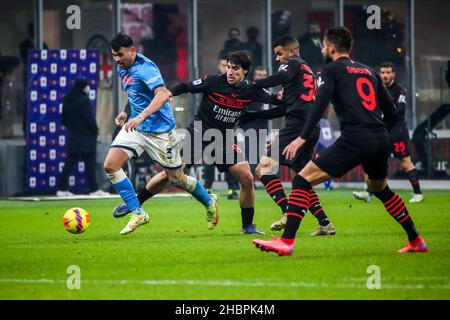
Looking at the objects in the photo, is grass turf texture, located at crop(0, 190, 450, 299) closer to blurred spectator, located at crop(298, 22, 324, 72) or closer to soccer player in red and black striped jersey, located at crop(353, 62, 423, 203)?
soccer player in red and black striped jersey, located at crop(353, 62, 423, 203)

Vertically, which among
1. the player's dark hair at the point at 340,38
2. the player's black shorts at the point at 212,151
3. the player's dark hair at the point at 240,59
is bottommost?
the player's black shorts at the point at 212,151

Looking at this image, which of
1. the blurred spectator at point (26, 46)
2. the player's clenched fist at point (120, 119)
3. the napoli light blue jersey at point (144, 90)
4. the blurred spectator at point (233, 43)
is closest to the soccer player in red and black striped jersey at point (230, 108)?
the napoli light blue jersey at point (144, 90)

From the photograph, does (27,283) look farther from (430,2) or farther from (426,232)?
(430,2)

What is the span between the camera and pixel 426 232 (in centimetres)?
1316

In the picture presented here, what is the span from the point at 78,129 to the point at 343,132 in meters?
12.1

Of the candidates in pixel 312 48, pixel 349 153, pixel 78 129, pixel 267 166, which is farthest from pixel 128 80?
pixel 312 48

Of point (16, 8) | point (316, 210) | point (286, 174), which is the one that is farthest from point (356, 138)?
point (16, 8)

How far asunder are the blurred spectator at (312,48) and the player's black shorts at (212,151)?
11.5 metres

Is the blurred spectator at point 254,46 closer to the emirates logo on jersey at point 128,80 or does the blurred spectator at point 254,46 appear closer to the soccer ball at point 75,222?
the emirates logo on jersey at point 128,80

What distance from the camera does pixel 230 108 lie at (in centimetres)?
1333

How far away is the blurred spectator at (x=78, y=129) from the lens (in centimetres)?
2173

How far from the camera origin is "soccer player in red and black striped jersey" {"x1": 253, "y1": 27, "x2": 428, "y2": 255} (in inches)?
405
